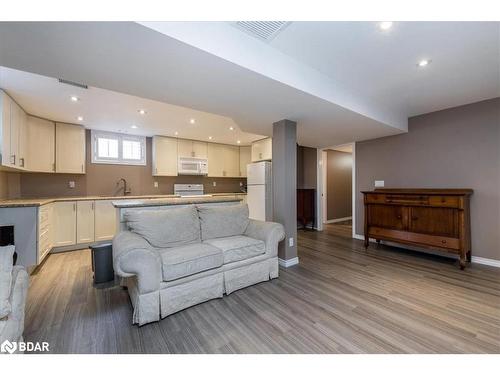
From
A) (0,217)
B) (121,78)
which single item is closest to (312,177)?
(121,78)

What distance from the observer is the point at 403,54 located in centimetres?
197

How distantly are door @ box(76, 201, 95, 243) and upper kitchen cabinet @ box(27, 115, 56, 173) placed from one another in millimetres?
844

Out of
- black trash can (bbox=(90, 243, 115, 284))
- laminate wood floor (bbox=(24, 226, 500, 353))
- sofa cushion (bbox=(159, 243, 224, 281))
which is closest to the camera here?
laminate wood floor (bbox=(24, 226, 500, 353))

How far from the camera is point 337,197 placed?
6605mm

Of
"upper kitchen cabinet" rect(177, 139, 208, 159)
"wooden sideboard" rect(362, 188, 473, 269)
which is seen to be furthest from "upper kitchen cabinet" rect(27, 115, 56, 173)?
"wooden sideboard" rect(362, 188, 473, 269)

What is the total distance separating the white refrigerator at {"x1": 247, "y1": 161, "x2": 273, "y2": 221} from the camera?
193 inches

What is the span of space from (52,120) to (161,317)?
414cm

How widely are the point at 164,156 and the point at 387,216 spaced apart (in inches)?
184

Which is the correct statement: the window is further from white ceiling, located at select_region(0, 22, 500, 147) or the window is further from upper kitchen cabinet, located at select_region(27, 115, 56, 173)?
white ceiling, located at select_region(0, 22, 500, 147)

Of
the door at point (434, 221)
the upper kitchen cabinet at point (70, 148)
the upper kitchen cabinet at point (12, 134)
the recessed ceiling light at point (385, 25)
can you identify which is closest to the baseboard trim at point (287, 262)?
the door at point (434, 221)

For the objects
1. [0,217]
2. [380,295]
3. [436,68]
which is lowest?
[380,295]

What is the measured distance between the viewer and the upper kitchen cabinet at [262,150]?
5.10m

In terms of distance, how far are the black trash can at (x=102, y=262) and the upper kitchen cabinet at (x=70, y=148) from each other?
2.50 m
